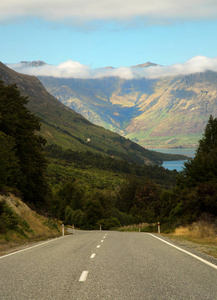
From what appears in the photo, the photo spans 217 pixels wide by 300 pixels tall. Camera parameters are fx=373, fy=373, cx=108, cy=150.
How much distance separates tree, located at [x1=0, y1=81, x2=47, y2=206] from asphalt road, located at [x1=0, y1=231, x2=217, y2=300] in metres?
26.7

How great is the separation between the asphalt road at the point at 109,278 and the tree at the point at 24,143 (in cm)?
2668

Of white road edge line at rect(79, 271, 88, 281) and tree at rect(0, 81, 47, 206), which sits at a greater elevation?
tree at rect(0, 81, 47, 206)

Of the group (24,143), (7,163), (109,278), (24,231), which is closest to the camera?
(109,278)

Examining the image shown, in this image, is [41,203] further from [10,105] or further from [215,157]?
[215,157]

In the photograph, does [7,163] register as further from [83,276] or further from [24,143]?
[83,276]

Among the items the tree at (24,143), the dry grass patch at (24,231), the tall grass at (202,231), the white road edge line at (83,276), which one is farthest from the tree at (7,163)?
the white road edge line at (83,276)

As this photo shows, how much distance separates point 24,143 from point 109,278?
34.0 m

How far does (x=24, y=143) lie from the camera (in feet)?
138

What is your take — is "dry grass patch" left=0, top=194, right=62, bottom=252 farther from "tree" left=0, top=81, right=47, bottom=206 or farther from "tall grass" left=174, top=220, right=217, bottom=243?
"tall grass" left=174, top=220, right=217, bottom=243

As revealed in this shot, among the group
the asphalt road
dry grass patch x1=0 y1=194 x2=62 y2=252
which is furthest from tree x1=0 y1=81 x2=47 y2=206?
the asphalt road

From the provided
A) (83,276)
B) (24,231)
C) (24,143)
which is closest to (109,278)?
(83,276)

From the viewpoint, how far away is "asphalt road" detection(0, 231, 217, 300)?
768 centimetres

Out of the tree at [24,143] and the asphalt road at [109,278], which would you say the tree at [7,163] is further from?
the asphalt road at [109,278]

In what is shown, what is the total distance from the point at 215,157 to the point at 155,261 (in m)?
39.0
